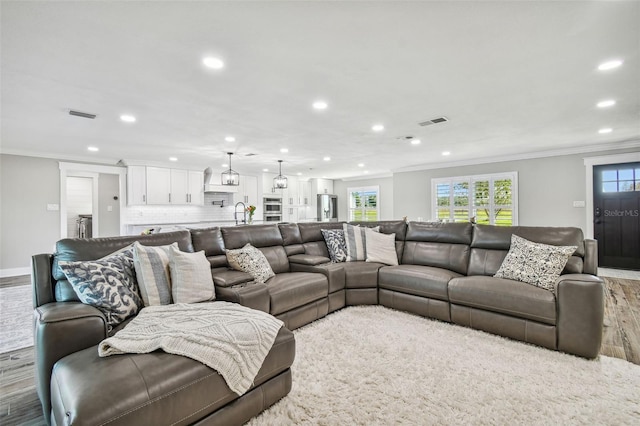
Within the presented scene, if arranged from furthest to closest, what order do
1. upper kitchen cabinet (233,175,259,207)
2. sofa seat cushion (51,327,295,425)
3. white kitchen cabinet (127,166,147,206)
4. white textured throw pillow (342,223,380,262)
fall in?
upper kitchen cabinet (233,175,259,207), white kitchen cabinet (127,166,147,206), white textured throw pillow (342,223,380,262), sofa seat cushion (51,327,295,425)

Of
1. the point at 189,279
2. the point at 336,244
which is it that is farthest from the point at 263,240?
the point at 189,279

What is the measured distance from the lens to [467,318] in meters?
2.80

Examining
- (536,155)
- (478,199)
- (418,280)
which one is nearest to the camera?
(418,280)

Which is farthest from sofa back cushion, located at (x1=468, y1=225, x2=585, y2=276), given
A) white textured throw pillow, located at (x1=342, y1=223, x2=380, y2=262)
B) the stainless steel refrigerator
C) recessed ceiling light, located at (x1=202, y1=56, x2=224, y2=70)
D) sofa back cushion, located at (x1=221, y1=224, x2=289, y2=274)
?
the stainless steel refrigerator

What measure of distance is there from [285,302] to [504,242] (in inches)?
93.6

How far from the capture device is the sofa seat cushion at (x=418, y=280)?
9.85 feet

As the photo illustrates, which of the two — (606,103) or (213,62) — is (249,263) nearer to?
(213,62)

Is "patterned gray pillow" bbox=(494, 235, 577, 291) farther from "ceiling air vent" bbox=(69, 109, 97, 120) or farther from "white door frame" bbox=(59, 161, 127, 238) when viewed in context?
"white door frame" bbox=(59, 161, 127, 238)

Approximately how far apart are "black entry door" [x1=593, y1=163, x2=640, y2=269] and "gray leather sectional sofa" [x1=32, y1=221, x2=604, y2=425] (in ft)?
13.2

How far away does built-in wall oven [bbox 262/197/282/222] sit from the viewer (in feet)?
29.1

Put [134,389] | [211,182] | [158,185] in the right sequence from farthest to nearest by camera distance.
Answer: [211,182] → [158,185] → [134,389]

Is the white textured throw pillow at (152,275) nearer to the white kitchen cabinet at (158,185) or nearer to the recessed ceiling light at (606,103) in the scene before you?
the recessed ceiling light at (606,103)

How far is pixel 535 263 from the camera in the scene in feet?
8.84

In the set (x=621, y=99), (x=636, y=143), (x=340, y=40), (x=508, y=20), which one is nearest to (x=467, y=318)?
(x=508, y=20)
